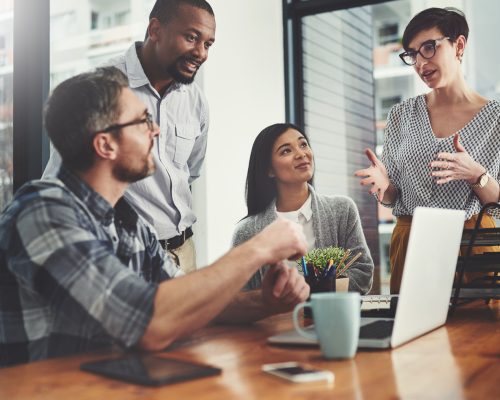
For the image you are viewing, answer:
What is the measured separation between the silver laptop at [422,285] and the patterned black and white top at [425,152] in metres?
0.82

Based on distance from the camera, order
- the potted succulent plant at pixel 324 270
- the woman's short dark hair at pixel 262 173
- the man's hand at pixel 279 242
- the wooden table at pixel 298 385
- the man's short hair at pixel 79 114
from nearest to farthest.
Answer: the wooden table at pixel 298 385 → the man's hand at pixel 279 242 → the man's short hair at pixel 79 114 → the potted succulent plant at pixel 324 270 → the woman's short dark hair at pixel 262 173

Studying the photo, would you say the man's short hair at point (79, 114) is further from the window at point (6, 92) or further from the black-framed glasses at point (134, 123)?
the window at point (6, 92)

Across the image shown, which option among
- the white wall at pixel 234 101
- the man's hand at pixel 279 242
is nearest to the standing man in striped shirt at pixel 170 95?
the white wall at pixel 234 101

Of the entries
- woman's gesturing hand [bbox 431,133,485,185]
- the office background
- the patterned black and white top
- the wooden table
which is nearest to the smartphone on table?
the wooden table

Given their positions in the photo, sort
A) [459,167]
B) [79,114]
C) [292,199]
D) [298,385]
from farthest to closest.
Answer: [292,199] → [459,167] → [79,114] → [298,385]

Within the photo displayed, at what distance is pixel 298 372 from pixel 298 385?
0.12 ft

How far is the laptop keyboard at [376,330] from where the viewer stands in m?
1.14

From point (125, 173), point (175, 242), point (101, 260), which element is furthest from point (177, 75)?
point (101, 260)

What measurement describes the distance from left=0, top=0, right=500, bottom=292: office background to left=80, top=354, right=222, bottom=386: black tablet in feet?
5.42

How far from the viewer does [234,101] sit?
343cm

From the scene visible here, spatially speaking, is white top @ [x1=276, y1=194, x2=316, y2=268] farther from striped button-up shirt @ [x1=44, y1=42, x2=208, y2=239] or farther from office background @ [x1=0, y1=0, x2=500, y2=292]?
office background @ [x1=0, y1=0, x2=500, y2=292]

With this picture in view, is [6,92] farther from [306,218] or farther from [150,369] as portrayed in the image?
[150,369]

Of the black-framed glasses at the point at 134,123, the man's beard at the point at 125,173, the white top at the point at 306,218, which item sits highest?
the black-framed glasses at the point at 134,123

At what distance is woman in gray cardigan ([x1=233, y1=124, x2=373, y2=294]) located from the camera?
264cm
